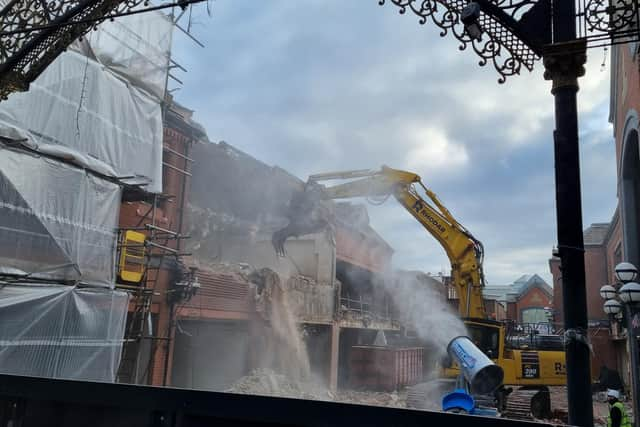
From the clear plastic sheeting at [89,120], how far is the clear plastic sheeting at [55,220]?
1.39ft

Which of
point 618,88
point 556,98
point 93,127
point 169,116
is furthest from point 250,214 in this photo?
point 556,98

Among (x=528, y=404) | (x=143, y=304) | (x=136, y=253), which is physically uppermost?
(x=136, y=253)

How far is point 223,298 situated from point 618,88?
1289 centimetres

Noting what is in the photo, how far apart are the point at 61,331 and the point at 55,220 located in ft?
7.70

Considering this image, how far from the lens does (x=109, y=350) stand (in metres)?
11.8

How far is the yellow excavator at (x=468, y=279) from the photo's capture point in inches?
543

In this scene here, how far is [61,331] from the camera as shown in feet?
34.7

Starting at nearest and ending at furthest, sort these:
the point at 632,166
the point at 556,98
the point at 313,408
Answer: the point at 313,408, the point at 556,98, the point at 632,166

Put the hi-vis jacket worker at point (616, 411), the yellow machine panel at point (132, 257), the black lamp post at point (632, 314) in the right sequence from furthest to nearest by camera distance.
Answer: the yellow machine panel at point (132, 257), the black lamp post at point (632, 314), the hi-vis jacket worker at point (616, 411)

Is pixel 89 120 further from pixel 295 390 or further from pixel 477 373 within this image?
pixel 477 373

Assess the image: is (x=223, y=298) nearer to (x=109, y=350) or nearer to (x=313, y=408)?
(x=109, y=350)

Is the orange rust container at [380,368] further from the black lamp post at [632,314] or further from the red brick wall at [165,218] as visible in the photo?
the black lamp post at [632,314]

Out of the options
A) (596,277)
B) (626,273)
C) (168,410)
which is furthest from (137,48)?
(596,277)

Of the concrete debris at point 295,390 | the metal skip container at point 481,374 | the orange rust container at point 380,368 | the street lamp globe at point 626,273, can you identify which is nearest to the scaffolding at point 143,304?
the concrete debris at point 295,390
